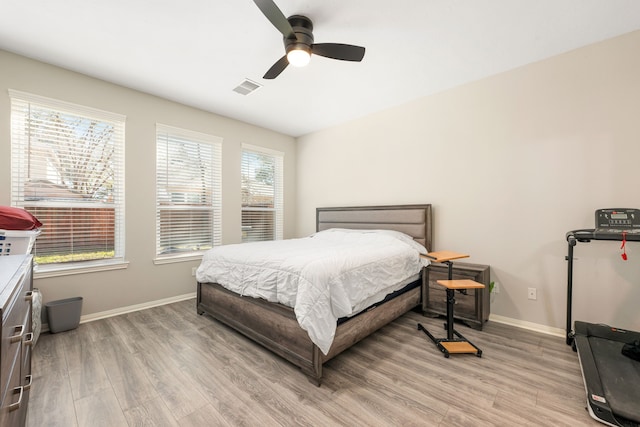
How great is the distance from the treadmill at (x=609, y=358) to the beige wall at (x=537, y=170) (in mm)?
288

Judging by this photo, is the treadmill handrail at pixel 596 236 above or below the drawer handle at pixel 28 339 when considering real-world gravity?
above

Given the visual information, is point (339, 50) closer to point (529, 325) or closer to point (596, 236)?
point (596, 236)

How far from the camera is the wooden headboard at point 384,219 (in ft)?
11.4

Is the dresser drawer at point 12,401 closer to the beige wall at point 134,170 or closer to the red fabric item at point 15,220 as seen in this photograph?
the red fabric item at point 15,220

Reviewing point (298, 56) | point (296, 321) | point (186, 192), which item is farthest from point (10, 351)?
point (186, 192)

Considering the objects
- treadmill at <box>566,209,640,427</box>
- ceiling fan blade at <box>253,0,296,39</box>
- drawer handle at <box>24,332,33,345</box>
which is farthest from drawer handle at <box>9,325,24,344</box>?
treadmill at <box>566,209,640,427</box>

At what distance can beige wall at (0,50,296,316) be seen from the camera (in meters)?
2.70

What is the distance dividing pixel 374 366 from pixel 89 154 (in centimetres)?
376

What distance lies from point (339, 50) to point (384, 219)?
234cm

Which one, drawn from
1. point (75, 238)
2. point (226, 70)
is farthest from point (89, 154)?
point (226, 70)

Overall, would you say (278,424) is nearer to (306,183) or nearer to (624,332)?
(624,332)

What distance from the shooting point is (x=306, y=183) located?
5.23 m

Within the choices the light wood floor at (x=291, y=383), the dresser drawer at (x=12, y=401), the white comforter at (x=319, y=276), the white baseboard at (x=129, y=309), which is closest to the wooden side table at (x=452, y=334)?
the light wood floor at (x=291, y=383)

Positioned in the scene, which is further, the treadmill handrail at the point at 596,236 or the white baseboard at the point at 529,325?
the white baseboard at the point at 529,325
